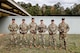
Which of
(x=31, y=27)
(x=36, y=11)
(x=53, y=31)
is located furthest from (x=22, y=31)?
(x=36, y=11)

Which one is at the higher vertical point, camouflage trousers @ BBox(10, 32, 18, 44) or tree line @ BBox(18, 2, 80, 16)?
tree line @ BBox(18, 2, 80, 16)

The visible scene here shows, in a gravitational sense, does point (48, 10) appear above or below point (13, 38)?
above

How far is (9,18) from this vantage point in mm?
22891

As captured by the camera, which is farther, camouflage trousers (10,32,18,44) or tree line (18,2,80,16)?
tree line (18,2,80,16)

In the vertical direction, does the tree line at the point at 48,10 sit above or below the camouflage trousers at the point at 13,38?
above

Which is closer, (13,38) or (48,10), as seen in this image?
(13,38)

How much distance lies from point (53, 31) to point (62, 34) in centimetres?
56

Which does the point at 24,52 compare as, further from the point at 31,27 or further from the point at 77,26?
the point at 77,26

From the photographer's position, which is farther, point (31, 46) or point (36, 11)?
point (36, 11)

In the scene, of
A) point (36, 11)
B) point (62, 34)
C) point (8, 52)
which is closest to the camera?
point (8, 52)

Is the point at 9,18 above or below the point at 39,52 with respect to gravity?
above

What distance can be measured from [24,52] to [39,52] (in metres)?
0.74

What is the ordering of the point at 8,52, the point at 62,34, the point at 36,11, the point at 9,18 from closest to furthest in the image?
the point at 8,52
the point at 62,34
the point at 9,18
the point at 36,11

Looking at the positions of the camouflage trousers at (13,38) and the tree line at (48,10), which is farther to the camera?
the tree line at (48,10)
